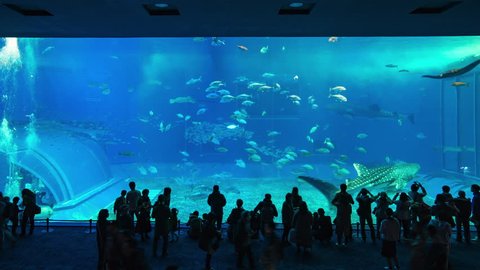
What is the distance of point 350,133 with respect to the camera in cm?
4000

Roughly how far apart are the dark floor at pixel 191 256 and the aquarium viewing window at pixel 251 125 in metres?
4.60

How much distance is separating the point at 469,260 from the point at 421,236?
3.43m

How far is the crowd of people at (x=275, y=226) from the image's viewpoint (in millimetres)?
3760

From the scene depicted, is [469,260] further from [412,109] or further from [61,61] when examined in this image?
[61,61]

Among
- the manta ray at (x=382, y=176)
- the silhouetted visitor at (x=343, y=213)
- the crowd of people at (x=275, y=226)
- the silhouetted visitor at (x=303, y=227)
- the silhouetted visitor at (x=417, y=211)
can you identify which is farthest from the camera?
the manta ray at (x=382, y=176)
